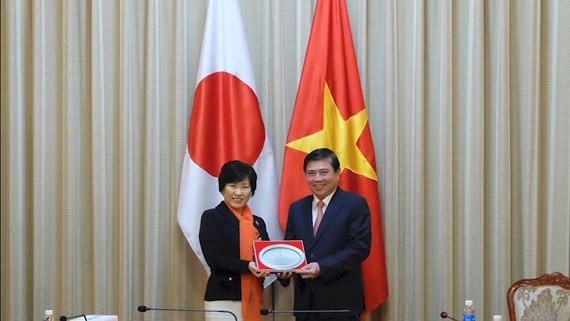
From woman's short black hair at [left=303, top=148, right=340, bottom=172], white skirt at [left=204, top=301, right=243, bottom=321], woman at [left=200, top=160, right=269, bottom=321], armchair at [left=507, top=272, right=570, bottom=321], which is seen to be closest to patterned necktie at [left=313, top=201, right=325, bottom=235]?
woman's short black hair at [left=303, top=148, right=340, bottom=172]

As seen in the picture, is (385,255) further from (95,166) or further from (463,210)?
(95,166)

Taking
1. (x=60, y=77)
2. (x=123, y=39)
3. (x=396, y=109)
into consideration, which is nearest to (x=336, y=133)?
(x=396, y=109)

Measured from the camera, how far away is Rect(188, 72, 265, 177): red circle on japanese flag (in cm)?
512

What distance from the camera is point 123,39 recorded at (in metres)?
5.31

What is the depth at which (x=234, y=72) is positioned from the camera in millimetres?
5199

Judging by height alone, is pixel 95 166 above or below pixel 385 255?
above

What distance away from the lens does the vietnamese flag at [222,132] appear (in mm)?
5090

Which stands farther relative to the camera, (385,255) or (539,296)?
(385,255)

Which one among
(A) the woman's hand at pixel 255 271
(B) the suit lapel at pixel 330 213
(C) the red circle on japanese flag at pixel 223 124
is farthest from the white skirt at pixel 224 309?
(C) the red circle on japanese flag at pixel 223 124

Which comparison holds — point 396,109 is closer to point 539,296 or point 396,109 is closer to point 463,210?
point 463,210

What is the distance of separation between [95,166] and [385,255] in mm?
1876

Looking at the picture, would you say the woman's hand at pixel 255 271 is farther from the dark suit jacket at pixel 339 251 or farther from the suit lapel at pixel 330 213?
the suit lapel at pixel 330 213

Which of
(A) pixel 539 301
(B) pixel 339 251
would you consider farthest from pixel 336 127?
(A) pixel 539 301

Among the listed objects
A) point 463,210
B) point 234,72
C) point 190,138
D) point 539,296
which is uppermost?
point 234,72
